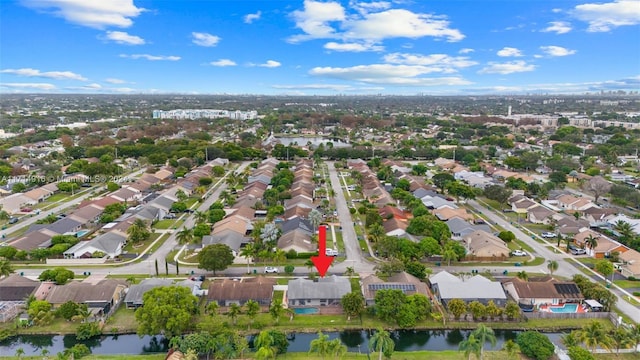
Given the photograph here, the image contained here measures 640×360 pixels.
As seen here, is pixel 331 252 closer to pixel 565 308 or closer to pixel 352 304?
pixel 352 304

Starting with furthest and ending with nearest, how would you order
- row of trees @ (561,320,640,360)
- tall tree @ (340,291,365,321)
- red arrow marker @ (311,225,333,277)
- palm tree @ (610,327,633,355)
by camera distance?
red arrow marker @ (311,225,333,277) → tall tree @ (340,291,365,321) → palm tree @ (610,327,633,355) → row of trees @ (561,320,640,360)

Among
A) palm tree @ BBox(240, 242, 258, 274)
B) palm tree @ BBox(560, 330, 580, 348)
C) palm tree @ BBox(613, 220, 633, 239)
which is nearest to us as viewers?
palm tree @ BBox(560, 330, 580, 348)

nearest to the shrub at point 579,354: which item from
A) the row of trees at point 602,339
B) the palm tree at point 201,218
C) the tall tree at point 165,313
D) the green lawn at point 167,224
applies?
the row of trees at point 602,339

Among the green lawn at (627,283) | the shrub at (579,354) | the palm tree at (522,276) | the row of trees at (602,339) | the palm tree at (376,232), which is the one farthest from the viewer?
the palm tree at (376,232)

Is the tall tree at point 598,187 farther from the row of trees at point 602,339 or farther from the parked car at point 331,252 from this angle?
the parked car at point 331,252

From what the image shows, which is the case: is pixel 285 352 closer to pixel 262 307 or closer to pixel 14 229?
pixel 262 307

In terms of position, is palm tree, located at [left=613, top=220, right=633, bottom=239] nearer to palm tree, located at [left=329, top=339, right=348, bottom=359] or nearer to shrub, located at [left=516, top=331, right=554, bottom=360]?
shrub, located at [left=516, top=331, right=554, bottom=360]

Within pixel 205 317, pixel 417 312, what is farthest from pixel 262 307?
pixel 417 312

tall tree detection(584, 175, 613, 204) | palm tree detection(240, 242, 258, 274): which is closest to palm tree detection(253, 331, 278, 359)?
palm tree detection(240, 242, 258, 274)
